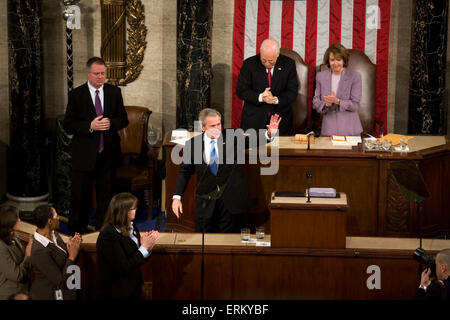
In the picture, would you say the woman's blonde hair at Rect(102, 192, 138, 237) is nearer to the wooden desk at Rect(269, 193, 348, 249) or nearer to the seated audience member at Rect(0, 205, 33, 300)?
the seated audience member at Rect(0, 205, 33, 300)

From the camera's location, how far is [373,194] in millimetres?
7371

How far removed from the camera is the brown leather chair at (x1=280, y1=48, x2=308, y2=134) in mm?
9547

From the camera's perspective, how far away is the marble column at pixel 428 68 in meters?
9.27

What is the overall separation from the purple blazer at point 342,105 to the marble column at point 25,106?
10.0ft

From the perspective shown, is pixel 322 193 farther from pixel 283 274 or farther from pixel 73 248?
pixel 73 248

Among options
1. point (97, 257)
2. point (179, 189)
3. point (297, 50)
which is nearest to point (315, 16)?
point (297, 50)

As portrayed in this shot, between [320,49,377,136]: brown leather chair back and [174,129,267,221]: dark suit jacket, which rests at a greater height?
[320,49,377,136]: brown leather chair back

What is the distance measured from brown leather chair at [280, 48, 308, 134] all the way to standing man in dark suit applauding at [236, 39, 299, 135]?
973 millimetres

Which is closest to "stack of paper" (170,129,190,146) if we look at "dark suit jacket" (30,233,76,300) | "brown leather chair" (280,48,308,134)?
"brown leather chair" (280,48,308,134)

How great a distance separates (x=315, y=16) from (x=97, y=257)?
17.6 ft

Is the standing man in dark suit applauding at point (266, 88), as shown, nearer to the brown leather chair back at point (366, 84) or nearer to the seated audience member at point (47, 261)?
the brown leather chair back at point (366, 84)

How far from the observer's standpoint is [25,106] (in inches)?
349

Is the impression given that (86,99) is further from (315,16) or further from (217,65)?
(315,16)

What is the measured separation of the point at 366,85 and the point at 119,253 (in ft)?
16.6
